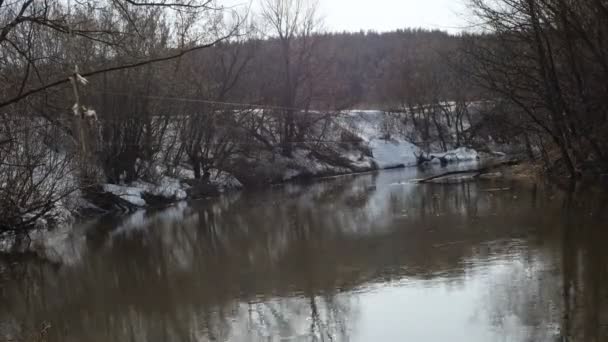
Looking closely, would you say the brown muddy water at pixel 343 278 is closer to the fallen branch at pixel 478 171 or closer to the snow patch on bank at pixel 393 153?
the fallen branch at pixel 478 171

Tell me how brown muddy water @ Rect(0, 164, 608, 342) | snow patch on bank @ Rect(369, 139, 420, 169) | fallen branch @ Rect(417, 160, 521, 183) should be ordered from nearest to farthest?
1. brown muddy water @ Rect(0, 164, 608, 342)
2. fallen branch @ Rect(417, 160, 521, 183)
3. snow patch on bank @ Rect(369, 139, 420, 169)

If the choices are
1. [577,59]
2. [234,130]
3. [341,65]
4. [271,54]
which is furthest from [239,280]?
[341,65]

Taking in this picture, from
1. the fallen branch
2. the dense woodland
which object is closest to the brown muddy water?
the dense woodland

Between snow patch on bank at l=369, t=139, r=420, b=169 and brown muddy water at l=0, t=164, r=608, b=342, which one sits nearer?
brown muddy water at l=0, t=164, r=608, b=342

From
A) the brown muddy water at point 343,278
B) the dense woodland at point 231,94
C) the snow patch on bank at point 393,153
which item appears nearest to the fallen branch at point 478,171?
the dense woodland at point 231,94

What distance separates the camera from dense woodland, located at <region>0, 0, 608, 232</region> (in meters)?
9.26

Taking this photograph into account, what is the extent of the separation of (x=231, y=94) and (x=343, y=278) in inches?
1207

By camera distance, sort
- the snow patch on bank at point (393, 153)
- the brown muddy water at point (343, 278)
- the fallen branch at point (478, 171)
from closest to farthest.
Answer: the brown muddy water at point (343, 278) < the fallen branch at point (478, 171) < the snow patch on bank at point (393, 153)

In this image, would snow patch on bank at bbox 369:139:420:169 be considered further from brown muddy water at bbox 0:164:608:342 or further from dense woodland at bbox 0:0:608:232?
brown muddy water at bbox 0:164:608:342

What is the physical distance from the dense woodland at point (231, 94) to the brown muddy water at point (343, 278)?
2543mm

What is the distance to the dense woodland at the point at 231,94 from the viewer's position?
9.26 meters

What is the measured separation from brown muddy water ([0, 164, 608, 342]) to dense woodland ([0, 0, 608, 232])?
2.54m

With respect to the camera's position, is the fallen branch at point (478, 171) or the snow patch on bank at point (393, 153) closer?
the fallen branch at point (478, 171)

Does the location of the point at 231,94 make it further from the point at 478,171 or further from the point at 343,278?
the point at 343,278
